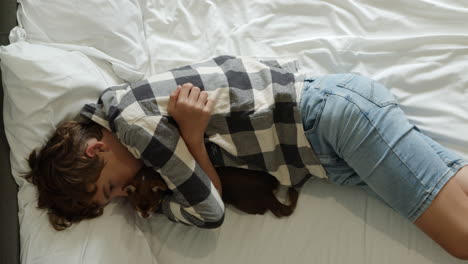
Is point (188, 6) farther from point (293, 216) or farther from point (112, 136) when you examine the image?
point (293, 216)

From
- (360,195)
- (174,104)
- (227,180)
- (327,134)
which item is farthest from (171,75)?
(360,195)

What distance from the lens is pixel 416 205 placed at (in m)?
0.88

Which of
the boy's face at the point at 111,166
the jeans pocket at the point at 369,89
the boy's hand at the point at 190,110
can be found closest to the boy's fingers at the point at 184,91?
the boy's hand at the point at 190,110

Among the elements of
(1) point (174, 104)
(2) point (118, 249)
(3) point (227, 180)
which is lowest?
(2) point (118, 249)

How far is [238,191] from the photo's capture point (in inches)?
42.4

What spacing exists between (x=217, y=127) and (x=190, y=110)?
0.32 ft

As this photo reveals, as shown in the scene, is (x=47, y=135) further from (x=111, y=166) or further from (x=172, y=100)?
(x=172, y=100)

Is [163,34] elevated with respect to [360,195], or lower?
elevated

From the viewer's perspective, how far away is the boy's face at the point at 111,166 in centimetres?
98

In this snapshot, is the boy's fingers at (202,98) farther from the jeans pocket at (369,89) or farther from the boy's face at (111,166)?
the jeans pocket at (369,89)

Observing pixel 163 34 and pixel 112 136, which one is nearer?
pixel 112 136

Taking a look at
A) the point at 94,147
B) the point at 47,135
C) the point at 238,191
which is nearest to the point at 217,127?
the point at 238,191

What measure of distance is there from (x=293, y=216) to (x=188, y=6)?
746 mm

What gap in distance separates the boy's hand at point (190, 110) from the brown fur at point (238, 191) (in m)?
0.14
